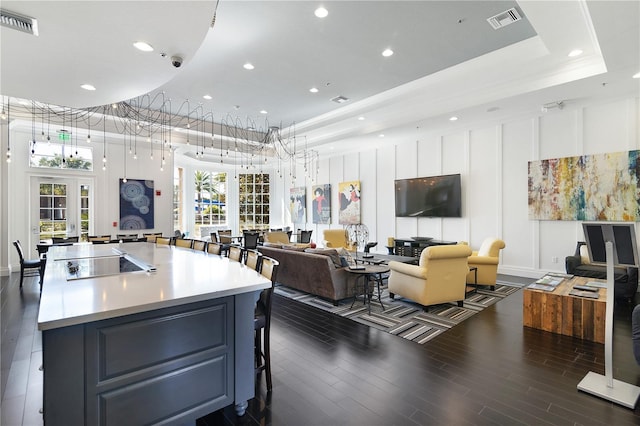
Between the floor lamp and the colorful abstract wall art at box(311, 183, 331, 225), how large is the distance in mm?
8708

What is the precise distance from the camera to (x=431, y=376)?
282 cm

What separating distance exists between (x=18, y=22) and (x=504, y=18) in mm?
4984

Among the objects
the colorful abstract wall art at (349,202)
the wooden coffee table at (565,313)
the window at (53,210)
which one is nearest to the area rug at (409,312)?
the wooden coffee table at (565,313)

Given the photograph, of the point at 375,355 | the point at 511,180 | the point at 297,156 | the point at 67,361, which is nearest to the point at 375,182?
the point at 297,156

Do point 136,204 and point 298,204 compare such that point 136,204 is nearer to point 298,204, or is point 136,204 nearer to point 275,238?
point 275,238

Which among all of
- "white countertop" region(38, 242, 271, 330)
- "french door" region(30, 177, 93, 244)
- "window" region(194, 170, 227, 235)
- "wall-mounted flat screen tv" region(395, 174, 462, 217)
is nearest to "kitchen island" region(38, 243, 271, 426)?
"white countertop" region(38, 242, 271, 330)

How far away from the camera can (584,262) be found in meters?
5.57

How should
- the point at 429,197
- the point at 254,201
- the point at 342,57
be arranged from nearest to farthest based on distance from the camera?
the point at 342,57 → the point at 429,197 → the point at 254,201

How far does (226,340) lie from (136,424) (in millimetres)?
653

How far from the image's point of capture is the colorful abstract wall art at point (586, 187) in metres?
5.41

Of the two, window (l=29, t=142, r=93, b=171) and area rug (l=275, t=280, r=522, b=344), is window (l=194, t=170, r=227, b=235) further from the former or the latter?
area rug (l=275, t=280, r=522, b=344)

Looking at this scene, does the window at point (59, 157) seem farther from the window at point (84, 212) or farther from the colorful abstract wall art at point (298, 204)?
the colorful abstract wall art at point (298, 204)

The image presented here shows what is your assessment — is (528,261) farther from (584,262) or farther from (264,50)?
(264,50)

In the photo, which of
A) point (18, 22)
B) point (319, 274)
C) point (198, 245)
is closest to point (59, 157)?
point (198, 245)
